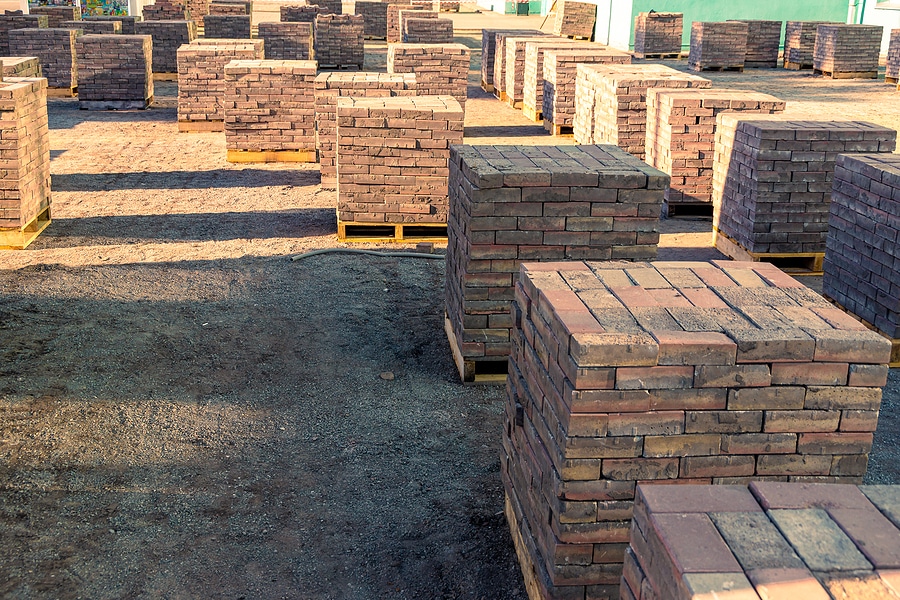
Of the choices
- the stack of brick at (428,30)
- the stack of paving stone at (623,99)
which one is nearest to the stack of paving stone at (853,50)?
the stack of brick at (428,30)

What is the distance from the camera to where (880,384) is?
4207mm

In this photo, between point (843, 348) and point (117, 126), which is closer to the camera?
point (843, 348)

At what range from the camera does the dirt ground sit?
5.10m

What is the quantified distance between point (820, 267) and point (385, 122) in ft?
16.4

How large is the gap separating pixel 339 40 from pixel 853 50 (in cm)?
1511


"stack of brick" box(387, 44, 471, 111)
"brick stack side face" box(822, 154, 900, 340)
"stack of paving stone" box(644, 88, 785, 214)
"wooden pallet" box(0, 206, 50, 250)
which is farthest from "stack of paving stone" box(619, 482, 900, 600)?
"stack of brick" box(387, 44, 471, 111)

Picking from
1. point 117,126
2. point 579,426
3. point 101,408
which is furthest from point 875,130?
point 117,126

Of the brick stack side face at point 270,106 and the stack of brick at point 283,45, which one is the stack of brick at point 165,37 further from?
the brick stack side face at point 270,106

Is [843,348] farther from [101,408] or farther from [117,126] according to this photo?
[117,126]

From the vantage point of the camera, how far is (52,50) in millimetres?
22047

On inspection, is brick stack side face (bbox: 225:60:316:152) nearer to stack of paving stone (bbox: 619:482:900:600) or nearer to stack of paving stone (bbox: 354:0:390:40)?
stack of paving stone (bbox: 619:482:900:600)

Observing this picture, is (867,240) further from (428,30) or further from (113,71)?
(428,30)

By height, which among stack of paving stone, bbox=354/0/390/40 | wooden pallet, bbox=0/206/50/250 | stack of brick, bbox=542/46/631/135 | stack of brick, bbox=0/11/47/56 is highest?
stack of paving stone, bbox=354/0/390/40

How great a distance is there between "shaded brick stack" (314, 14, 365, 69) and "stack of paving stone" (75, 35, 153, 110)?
8.22 m
